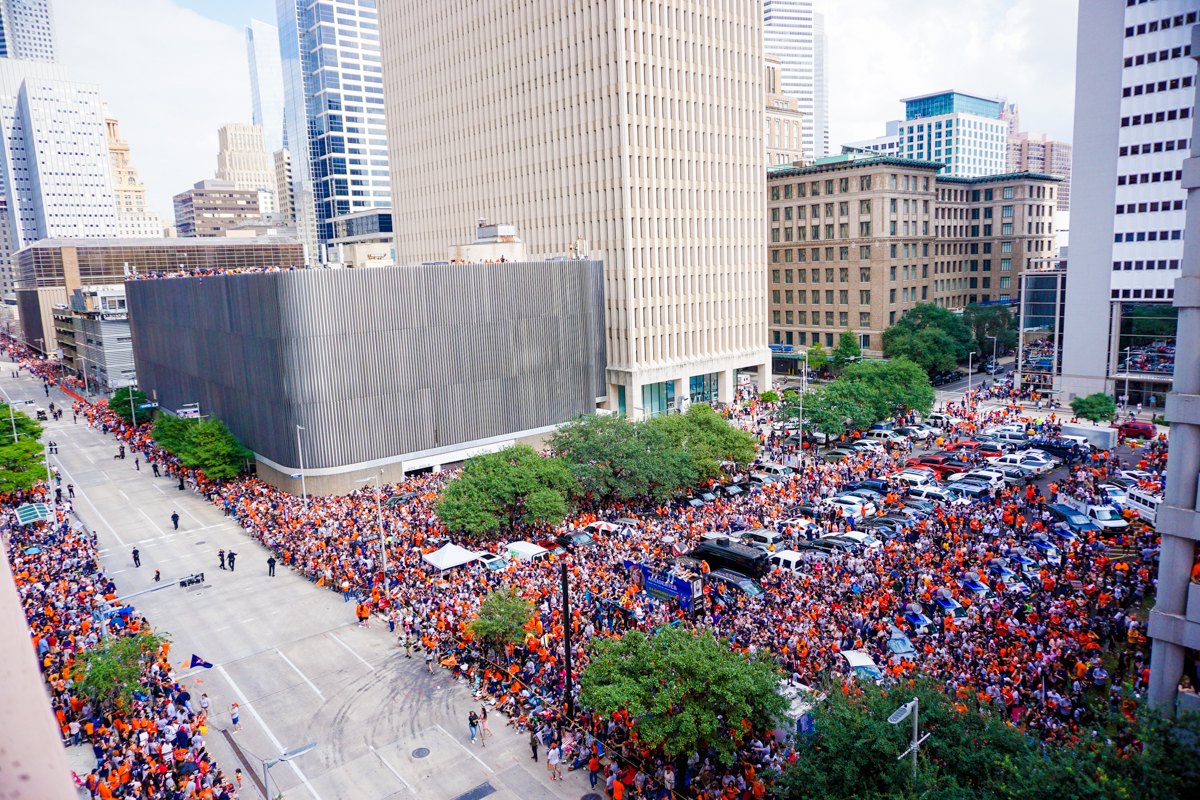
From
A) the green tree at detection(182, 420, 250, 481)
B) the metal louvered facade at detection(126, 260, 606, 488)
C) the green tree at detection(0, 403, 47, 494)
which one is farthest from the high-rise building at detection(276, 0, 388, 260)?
the green tree at detection(182, 420, 250, 481)

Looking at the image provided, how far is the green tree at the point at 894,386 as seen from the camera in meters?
62.3

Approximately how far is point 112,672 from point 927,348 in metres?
79.6

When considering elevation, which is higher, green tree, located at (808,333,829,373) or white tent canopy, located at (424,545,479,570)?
green tree, located at (808,333,829,373)

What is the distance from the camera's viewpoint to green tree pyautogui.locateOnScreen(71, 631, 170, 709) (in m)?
26.7

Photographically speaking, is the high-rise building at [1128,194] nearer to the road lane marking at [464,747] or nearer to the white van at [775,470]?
the white van at [775,470]

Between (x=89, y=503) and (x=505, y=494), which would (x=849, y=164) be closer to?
(x=505, y=494)

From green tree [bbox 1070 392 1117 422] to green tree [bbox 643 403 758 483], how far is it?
2760 centimetres

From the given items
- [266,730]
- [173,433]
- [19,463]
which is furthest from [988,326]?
[19,463]

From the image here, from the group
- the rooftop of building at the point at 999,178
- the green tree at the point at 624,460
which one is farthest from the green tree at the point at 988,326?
the green tree at the point at 624,460

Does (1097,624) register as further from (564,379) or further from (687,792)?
(564,379)

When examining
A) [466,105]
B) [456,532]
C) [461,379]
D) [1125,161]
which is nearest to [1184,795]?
[456,532]

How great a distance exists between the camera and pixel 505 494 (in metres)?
43.2

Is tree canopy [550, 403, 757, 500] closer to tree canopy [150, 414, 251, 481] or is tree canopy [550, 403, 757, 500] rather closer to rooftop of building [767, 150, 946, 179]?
tree canopy [150, 414, 251, 481]

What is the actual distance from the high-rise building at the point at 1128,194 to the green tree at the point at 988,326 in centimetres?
2129
